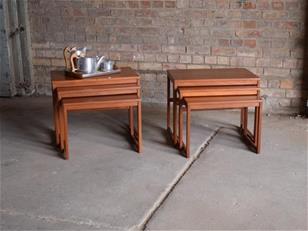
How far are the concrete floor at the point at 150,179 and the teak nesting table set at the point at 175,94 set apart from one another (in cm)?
22

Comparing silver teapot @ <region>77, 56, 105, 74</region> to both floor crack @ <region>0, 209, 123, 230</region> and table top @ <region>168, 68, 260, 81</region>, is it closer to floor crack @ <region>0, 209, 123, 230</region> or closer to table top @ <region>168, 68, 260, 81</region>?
table top @ <region>168, 68, 260, 81</region>

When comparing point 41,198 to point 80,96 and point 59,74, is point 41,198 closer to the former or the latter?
point 80,96

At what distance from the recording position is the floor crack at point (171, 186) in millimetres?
2986

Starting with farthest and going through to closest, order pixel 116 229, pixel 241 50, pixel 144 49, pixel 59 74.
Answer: pixel 144 49 < pixel 241 50 < pixel 59 74 < pixel 116 229

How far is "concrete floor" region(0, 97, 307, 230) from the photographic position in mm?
3021

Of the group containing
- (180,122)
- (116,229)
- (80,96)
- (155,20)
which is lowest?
(116,229)

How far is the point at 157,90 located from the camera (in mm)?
5801

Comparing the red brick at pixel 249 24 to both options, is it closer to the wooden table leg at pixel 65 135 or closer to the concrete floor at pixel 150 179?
the concrete floor at pixel 150 179

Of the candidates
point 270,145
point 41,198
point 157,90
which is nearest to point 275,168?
point 270,145

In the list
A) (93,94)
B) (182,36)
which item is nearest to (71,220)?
(93,94)

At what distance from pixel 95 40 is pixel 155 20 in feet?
2.75

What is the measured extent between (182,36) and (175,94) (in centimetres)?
146

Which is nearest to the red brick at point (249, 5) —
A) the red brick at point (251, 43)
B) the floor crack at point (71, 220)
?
the red brick at point (251, 43)

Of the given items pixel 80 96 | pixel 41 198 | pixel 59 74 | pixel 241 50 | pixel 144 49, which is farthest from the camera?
pixel 144 49
